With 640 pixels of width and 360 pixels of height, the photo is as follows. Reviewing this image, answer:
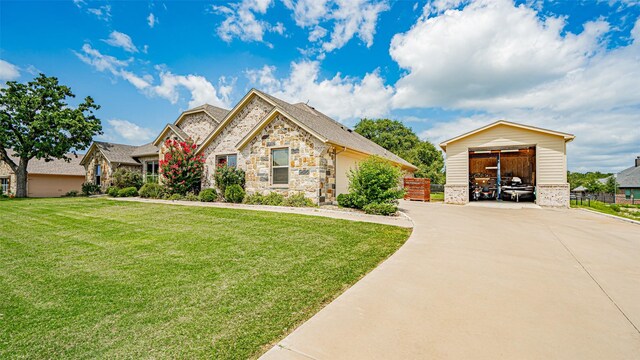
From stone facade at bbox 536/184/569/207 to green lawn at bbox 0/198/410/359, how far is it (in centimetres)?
1157

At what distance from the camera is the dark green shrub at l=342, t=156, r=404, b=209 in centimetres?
1016

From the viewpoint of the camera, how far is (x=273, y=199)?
42.1 ft

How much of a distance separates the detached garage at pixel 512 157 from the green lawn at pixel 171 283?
10.3 meters

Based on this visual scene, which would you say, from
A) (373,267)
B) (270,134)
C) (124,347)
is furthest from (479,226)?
(270,134)

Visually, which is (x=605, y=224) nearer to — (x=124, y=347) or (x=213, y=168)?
(x=124, y=347)

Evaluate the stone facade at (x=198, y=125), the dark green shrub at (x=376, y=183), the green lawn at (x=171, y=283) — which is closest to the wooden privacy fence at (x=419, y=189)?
the dark green shrub at (x=376, y=183)

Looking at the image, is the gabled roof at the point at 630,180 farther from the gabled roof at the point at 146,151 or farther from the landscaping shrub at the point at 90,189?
the landscaping shrub at the point at 90,189

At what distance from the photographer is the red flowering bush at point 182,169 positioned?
15.9 meters

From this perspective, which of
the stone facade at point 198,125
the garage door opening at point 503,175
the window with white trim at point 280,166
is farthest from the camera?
the stone facade at point 198,125

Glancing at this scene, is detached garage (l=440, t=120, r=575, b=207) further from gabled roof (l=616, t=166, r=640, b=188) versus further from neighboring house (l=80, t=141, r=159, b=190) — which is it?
gabled roof (l=616, t=166, r=640, b=188)

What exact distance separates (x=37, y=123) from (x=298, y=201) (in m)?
24.1

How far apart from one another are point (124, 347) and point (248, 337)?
1.08m

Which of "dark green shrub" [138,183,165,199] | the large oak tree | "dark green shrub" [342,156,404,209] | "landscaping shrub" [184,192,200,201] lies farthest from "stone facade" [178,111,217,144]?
the large oak tree

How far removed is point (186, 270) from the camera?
171 inches
